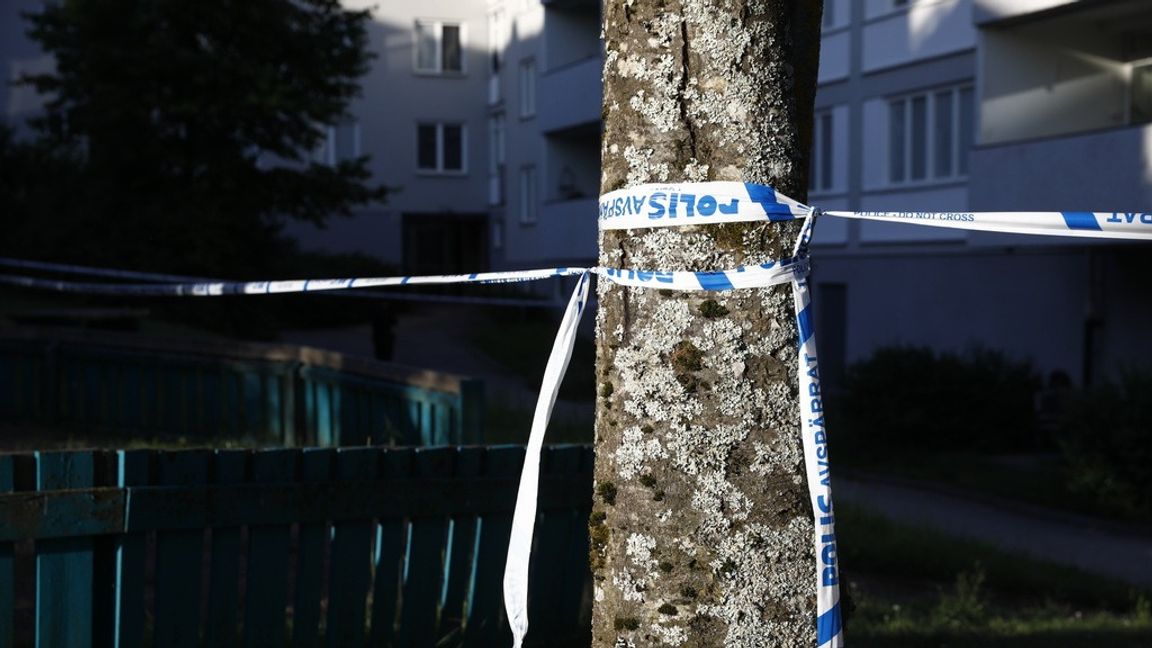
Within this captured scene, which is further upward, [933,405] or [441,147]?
[441,147]

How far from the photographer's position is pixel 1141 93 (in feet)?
62.6

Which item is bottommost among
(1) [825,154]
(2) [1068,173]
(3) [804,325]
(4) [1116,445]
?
(4) [1116,445]

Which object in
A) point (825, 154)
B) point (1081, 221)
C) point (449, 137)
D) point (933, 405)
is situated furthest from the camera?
point (449, 137)

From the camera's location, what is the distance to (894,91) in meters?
23.1

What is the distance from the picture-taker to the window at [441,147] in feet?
143

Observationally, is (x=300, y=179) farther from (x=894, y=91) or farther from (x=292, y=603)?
(x=292, y=603)

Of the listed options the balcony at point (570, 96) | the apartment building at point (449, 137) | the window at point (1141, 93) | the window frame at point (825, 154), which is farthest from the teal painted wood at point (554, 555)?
the apartment building at point (449, 137)

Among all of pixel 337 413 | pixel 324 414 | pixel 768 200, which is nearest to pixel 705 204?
pixel 768 200

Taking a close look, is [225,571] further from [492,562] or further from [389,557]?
[492,562]

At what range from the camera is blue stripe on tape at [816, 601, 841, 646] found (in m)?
3.11

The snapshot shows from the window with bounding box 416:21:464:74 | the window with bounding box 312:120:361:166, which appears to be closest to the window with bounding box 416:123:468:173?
the window with bounding box 416:21:464:74

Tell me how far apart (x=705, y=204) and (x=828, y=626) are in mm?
937

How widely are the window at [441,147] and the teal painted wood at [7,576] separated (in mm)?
39026

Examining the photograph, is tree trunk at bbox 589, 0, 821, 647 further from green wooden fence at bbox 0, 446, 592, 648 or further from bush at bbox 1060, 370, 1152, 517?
bush at bbox 1060, 370, 1152, 517
